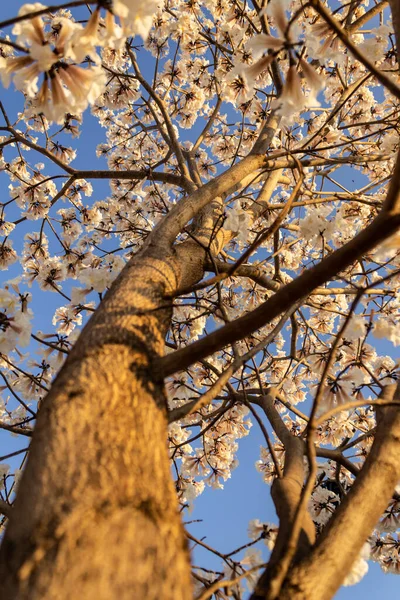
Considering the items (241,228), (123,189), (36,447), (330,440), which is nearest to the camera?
(36,447)

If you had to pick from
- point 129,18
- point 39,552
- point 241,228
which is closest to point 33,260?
point 241,228

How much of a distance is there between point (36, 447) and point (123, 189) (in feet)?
18.2

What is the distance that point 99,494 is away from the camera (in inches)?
31.1

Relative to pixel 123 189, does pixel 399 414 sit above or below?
below

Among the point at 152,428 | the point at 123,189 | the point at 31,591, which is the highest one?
the point at 123,189

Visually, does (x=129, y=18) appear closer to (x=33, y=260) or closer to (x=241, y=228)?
(x=241, y=228)

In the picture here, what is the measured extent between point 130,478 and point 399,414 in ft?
3.28

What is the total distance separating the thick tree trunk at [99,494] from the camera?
68 centimetres

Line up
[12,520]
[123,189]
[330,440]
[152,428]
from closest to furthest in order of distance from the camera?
[12,520] → [152,428] → [330,440] → [123,189]

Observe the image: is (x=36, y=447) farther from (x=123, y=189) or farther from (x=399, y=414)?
(x=123, y=189)

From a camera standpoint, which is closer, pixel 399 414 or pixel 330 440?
pixel 399 414

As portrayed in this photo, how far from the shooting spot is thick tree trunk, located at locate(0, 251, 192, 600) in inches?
26.9

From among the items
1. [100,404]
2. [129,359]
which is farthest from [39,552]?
[129,359]

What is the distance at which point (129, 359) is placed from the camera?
1.15m
